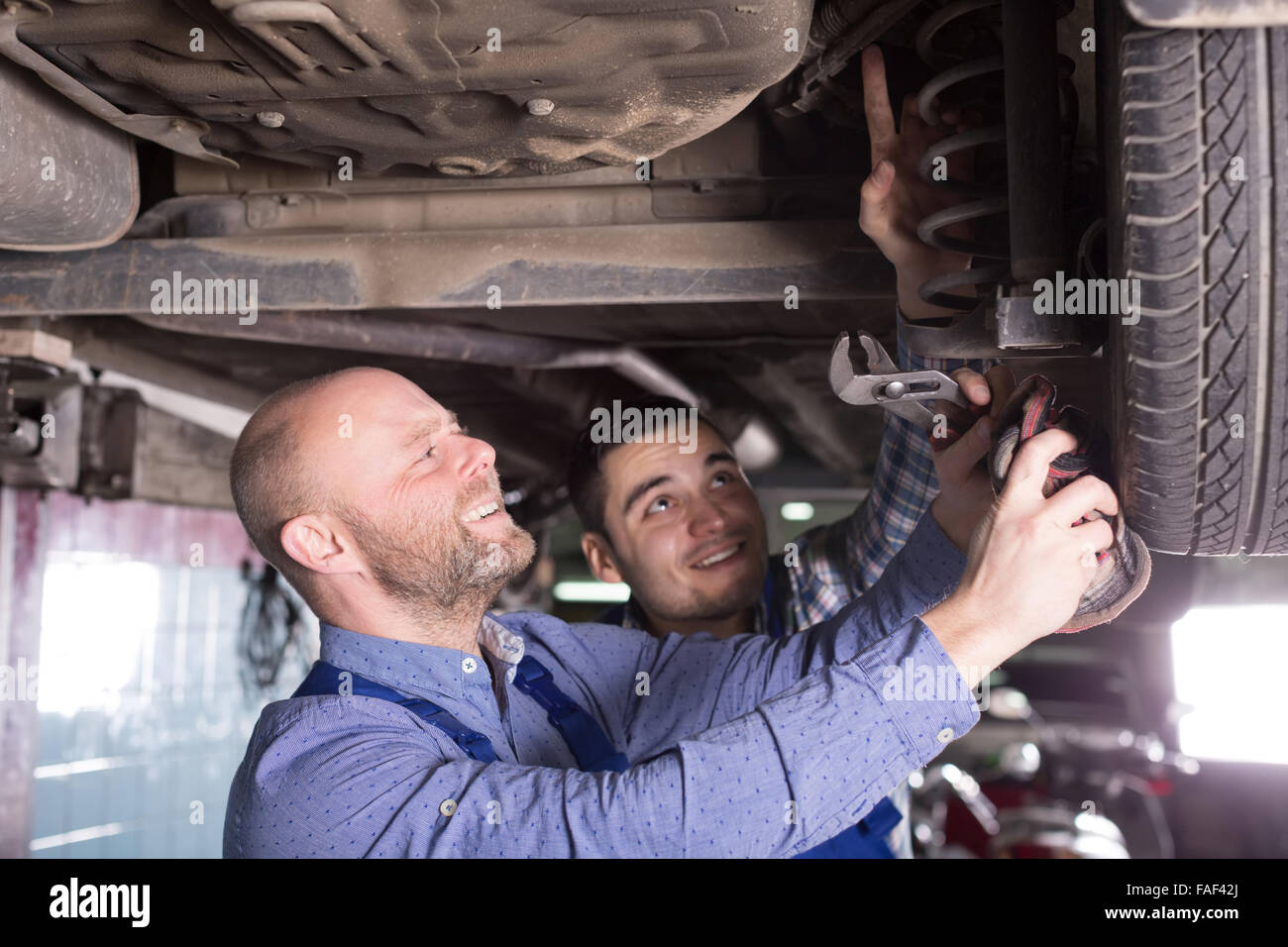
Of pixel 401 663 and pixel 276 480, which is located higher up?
pixel 276 480

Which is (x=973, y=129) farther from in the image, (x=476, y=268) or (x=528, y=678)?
(x=528, y=678)

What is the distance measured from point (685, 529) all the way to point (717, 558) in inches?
2.9

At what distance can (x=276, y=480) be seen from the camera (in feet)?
4.40

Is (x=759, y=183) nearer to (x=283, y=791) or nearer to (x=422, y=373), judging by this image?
(x=283, y=791)

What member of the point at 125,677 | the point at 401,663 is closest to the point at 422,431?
the point at 401,663

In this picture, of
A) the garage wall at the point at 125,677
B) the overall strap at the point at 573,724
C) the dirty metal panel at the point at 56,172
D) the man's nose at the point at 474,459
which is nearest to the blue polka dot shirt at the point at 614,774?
the overall strap at the point at 573,724

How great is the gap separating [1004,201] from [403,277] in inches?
31.5

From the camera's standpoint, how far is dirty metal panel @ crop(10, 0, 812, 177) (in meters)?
0.97

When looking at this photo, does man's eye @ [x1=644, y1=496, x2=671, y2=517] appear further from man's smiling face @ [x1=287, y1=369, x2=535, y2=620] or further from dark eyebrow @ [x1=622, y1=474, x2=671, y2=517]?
man's smiling face @ [x1=287, y1=369, x2=535, y2=620]

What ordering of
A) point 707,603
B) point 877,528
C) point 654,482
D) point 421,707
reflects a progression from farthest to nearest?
1. point 654,482
2. point 707,603
3. point 877,528
4. point 421,707

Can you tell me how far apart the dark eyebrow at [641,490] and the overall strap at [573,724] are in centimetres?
51

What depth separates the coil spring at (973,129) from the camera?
1047 mm

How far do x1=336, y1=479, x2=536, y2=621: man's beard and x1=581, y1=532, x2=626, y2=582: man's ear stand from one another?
636 millimetres

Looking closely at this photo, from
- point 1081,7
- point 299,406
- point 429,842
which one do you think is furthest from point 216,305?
point 1081,7
